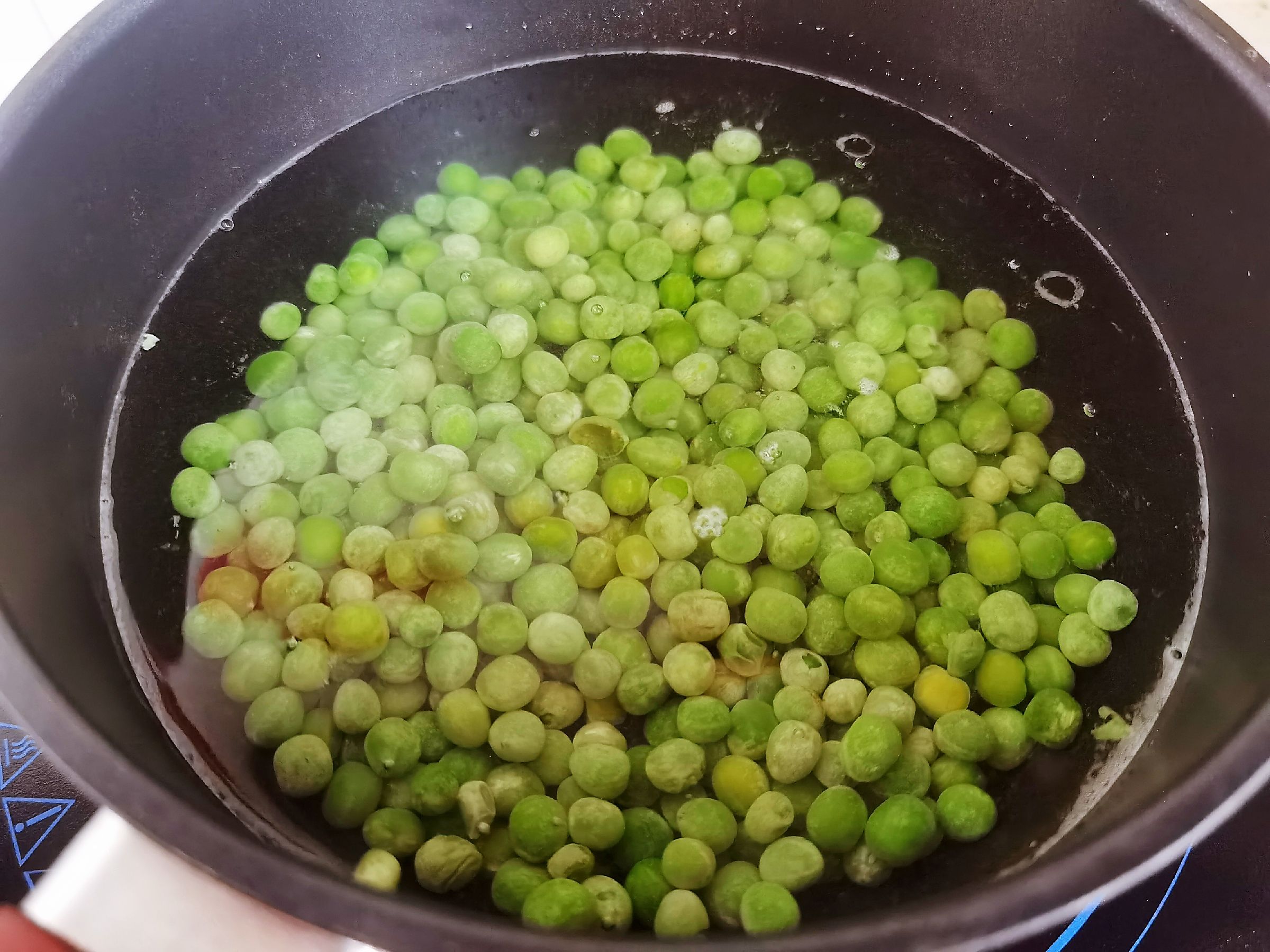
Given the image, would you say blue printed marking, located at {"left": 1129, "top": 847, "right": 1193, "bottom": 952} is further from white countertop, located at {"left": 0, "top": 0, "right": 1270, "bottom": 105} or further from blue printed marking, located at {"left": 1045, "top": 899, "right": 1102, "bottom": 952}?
white countertop, located at {"left": 0, "top": 0, "right": 1270, "bottom": 105}

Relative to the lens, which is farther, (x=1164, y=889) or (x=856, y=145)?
(x=856, y=145)

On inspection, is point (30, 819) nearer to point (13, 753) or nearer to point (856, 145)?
point (13, 753)

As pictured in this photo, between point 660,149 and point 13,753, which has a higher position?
point 660,149

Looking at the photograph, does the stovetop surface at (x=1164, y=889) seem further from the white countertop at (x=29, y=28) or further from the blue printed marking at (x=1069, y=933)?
the white countertop at (x=29, y=28)

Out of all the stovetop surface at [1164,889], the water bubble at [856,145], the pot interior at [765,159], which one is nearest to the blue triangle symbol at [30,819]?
the stovetop surface at [1164,889]

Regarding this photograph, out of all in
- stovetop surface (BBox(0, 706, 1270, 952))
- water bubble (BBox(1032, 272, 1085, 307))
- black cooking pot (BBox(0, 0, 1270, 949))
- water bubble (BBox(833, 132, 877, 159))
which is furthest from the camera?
water bubble (BBox(833, 132, 877, 159))

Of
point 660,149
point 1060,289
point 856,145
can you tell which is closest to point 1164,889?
point 1060,289

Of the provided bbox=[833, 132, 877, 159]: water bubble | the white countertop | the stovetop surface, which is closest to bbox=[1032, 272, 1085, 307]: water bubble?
bbox=[833, 132, 877, 159]: water bubble

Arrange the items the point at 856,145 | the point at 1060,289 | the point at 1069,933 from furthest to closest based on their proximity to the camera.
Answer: the point at 856,145, the point at 1060,289, the point at 1069,933

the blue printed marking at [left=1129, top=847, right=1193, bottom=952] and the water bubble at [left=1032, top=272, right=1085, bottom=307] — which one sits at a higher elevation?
the water bubble at [left=1032, top=272, right=1085, bottom=307]
